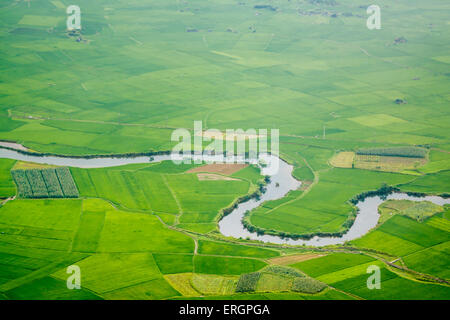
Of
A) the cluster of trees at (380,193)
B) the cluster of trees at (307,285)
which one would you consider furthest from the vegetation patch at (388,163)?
the cluster of trees at (307,285)

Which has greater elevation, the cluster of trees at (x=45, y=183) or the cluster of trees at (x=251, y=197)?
the cluster of trees at (x=45, y=183)

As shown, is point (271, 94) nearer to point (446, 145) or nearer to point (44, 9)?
point (446, 145)

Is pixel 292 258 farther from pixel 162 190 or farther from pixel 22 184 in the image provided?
pixel 22 184

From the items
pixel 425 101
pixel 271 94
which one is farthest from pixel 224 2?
pixel 425 101

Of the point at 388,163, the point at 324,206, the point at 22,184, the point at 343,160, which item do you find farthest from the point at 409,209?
the point at 22,184

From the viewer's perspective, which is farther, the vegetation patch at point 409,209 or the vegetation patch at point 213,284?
the vegetation patch at point 409,209

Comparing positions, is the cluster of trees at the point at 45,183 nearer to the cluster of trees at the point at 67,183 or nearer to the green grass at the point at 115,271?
the cluster of trees at the point at 67,183
